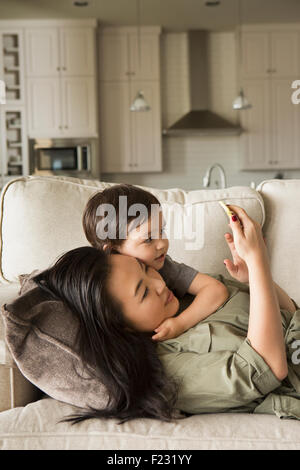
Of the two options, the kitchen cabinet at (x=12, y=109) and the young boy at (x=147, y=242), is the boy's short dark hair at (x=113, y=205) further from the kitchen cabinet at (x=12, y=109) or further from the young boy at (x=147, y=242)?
the kitchen cabinet at (x=12, y=109)

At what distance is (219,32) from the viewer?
6270mm

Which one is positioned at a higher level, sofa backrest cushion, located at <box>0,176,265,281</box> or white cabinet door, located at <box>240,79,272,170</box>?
white cabinet door, located at <box>240,79,272,170</box>

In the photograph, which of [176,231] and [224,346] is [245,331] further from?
[176,231]

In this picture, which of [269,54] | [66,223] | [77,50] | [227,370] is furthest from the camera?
[269,54]

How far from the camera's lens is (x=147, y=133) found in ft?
20.1

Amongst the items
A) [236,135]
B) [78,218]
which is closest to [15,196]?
[78,218]

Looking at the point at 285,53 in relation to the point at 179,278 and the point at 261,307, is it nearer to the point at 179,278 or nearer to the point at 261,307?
the point at 179,278

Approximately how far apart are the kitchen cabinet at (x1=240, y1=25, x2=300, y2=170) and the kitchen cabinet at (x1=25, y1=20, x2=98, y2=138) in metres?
1.71

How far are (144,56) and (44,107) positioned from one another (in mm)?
1232

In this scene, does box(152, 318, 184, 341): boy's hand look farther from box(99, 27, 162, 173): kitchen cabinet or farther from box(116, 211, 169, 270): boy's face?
box(99, 27, 162, 173): kitchen cabinet

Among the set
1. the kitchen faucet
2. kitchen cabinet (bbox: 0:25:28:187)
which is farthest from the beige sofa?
kitchen cabinet (bbox: 0:25:28:187)

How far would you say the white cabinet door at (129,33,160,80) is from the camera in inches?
239

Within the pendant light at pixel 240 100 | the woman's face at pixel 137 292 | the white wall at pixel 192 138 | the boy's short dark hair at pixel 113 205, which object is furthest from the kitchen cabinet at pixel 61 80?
the woman's face at pixel 137 292

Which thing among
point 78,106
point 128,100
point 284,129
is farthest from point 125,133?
point 284,129
